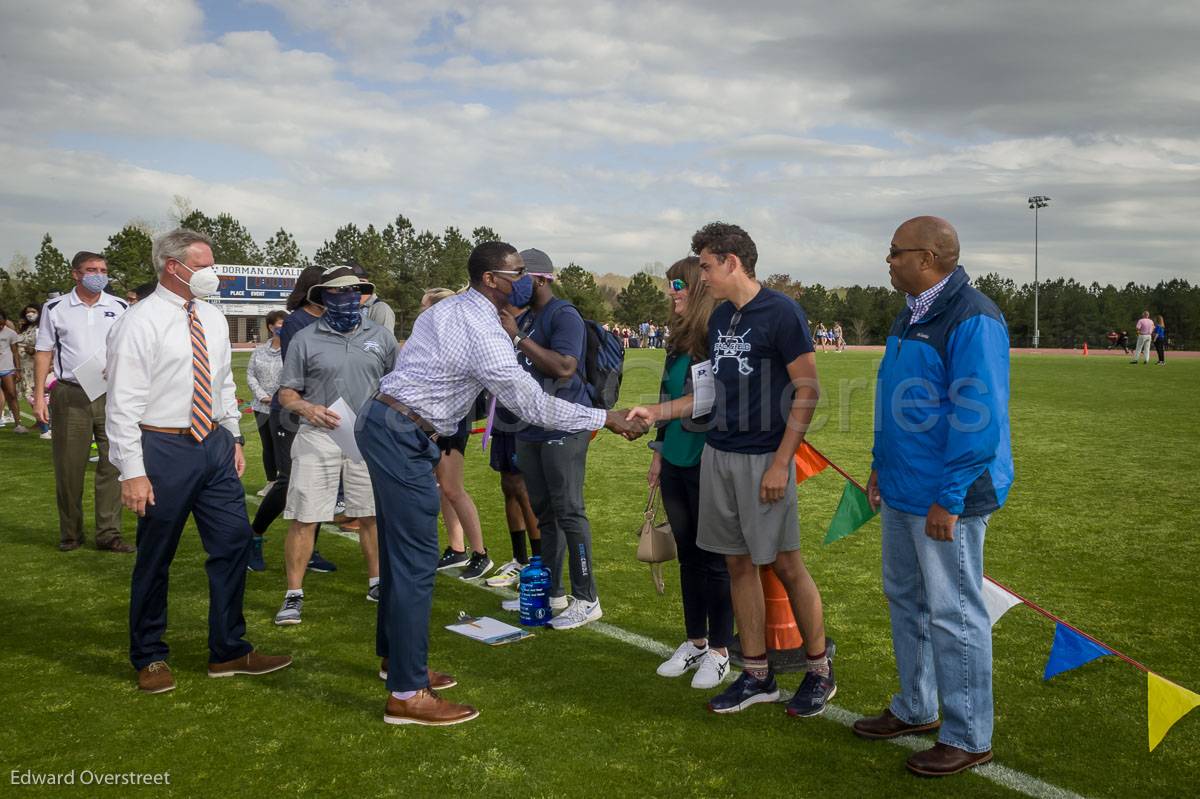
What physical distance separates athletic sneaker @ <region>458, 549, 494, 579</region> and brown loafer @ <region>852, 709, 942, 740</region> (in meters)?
3.38

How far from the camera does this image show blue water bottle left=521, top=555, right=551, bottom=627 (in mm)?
5680

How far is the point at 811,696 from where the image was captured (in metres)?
4.34

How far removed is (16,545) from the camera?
25.7 ft

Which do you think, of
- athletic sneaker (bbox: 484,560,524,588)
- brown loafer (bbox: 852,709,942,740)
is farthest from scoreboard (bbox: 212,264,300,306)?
brown loafer (bbox: 852,709,942,740)

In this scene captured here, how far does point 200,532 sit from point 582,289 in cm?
8928

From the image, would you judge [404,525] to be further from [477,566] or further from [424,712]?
[477,566]

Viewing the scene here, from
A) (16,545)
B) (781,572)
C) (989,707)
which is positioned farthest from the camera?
(16,545)

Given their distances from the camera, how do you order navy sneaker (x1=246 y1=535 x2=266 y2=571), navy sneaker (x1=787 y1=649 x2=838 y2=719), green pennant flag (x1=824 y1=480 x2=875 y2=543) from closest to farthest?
navy sneaker (x1=787 y1=649 x2=838 y2=719), green pennant flag (x1=824 y1=480 x2=875 y2=543), navy sneaker (x1=246 y1=535 x2=266 y2=571)

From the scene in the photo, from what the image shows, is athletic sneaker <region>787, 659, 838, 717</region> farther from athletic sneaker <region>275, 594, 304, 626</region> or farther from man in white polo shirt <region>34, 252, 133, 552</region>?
man in white polo shirt <region>34, 252, 133, 552</region>

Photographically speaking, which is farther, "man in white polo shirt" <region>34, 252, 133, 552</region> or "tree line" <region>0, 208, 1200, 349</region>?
"tree line" <region>0, 208, 1200, 349</region>

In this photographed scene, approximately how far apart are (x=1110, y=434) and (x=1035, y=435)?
1237 mm

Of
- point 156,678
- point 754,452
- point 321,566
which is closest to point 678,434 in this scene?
point 754,452

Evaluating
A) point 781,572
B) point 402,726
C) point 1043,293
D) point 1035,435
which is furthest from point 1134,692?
point 1043,293

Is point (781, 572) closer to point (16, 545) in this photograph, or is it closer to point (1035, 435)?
point (16, 545)
